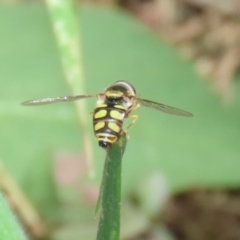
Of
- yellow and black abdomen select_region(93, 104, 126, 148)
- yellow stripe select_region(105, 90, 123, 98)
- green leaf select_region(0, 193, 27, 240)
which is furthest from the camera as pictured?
yellow stripe select_region(105, 90, 123, 98)

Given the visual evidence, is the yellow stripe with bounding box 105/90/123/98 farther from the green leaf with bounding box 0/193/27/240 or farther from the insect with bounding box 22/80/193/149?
the green leaf with bounding box 0/193/27/240

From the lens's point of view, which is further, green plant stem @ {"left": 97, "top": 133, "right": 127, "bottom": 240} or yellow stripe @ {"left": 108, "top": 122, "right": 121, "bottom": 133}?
yellow stripe @ {"left": 108, "top": 122, "right": 121, "bottom": 133}

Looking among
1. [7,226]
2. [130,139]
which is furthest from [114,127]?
[130,139]

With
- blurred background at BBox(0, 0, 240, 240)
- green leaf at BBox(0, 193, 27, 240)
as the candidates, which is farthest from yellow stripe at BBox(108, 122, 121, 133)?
blurred background at BBox(0, 0, 240, 240)

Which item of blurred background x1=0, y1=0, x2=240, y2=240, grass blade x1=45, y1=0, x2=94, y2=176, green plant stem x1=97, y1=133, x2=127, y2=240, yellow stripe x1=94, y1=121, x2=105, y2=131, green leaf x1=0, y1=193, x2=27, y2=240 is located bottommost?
green leaf x1=0, y1=193, x2=27, y2=240

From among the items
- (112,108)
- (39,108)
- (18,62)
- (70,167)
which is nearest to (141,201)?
(70,167)

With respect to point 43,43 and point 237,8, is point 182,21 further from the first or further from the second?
point 43,43

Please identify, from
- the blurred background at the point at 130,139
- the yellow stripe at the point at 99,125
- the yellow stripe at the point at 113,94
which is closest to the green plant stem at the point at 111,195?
the yellow stripe at the point at 99,125
